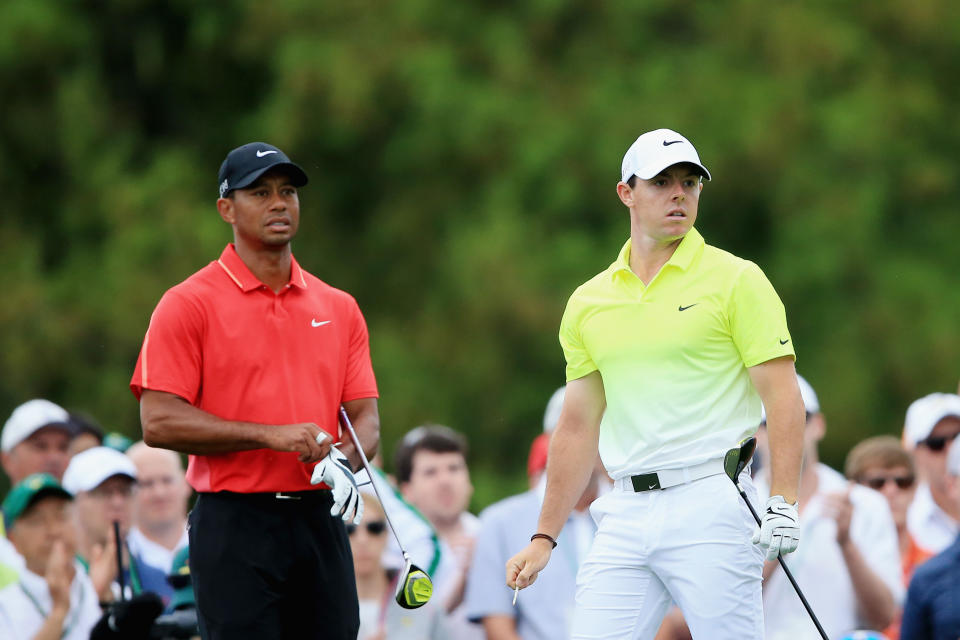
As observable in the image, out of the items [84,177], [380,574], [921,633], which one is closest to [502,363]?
[84,177]

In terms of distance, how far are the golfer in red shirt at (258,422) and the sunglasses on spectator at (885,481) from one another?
4.38 meters

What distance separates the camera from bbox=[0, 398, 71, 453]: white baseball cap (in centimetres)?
962

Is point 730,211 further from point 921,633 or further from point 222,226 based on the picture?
point 921,633

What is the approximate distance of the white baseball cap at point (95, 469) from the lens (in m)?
8.45

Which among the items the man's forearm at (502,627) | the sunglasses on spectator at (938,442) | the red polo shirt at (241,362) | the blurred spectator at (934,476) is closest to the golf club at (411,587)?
the red polo shirt at (241,362)

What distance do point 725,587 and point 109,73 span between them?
13467 millimetres

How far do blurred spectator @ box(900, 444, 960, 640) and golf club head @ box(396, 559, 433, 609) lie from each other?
7.13 feet

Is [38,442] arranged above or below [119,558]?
above

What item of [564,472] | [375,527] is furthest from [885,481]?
[564,472]

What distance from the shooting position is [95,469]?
28.0ft

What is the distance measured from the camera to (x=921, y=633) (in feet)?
22.1

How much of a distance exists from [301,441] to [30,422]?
4369mm

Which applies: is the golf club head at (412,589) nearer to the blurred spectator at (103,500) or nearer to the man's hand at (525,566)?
the man's hand at (525,566)

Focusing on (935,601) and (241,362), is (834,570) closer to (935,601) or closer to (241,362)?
(935,601)
